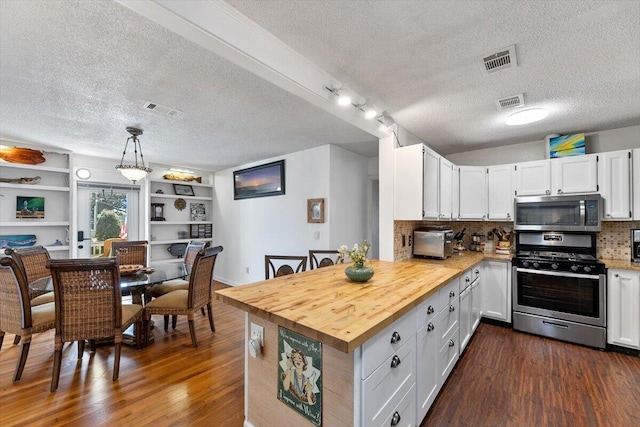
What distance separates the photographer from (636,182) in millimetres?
2818

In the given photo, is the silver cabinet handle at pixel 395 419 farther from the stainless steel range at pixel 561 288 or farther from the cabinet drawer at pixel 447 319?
the stainless steel range at pixel 561 288

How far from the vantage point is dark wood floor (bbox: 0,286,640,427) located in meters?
1.81

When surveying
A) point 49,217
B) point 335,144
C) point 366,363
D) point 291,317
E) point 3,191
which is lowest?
point 366,363

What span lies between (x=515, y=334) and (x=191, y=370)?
3541 mm

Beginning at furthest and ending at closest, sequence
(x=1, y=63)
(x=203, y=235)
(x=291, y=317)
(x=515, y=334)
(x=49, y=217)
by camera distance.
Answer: (x=203, y=235) < (x=49, y=217) < (x=515, y=334) < (x=1, y=63) < (x=291, y=317)

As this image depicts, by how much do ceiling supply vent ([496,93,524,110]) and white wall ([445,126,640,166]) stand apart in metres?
1.39

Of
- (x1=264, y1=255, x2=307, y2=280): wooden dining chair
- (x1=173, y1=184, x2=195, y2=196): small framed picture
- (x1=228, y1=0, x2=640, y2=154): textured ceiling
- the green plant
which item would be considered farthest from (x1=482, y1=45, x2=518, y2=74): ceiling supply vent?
the green plant

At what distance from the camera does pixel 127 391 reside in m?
2.09

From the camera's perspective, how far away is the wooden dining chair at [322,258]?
3.54m

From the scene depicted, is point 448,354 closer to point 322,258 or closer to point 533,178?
point 322,258

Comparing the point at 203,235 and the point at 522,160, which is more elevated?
the point at 522,160

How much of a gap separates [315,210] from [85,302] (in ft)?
8.76

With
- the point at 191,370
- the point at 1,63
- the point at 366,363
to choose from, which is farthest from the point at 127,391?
the point at 1,63

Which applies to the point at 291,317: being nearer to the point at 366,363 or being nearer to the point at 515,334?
the point at 366,363
